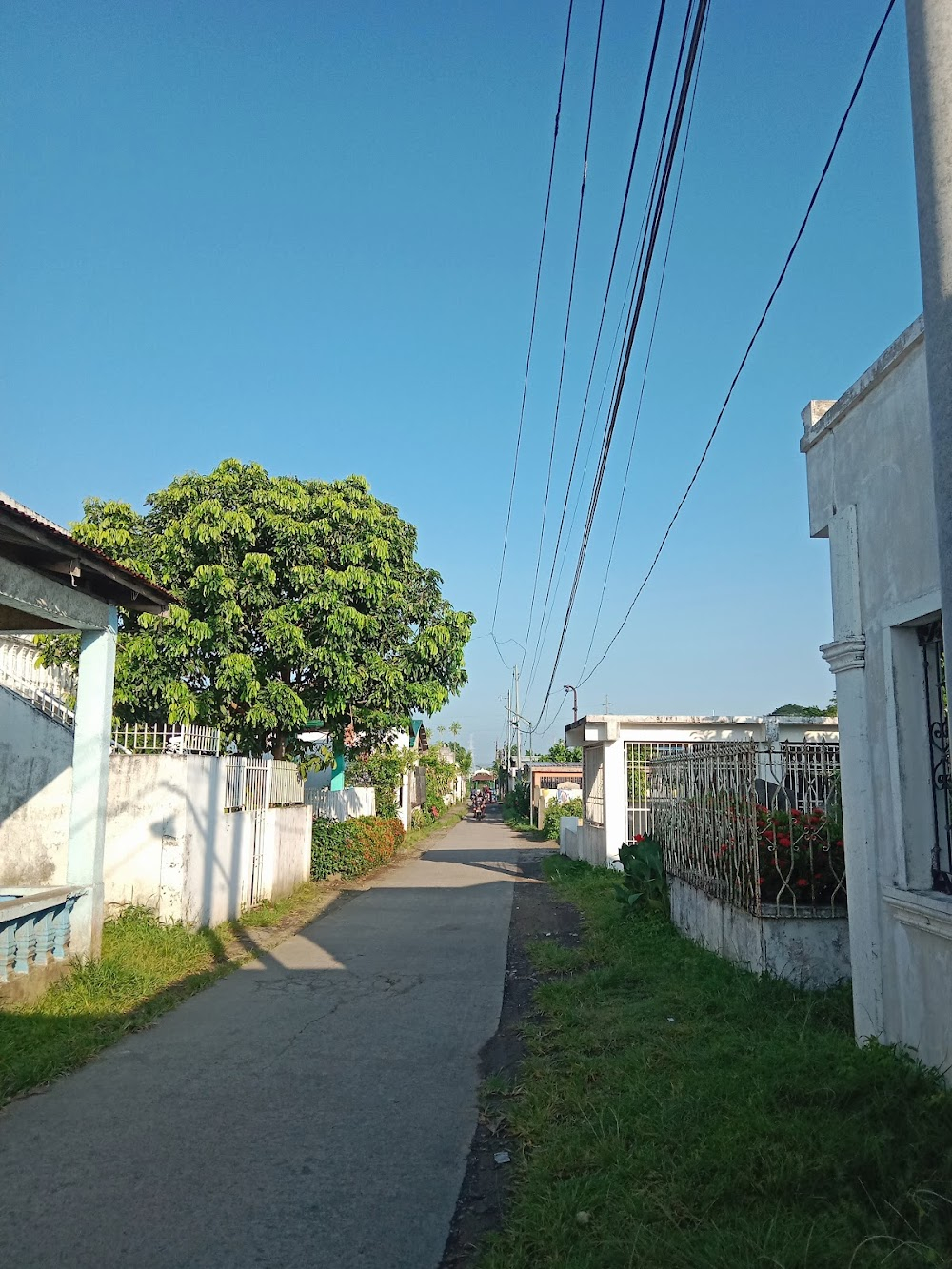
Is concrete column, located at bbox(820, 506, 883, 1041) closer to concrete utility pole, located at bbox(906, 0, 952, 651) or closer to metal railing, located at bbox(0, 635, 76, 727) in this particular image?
concrete utility pole, located at bbox(906, 0, 952, 651)

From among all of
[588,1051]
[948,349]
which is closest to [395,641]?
[588,1051]

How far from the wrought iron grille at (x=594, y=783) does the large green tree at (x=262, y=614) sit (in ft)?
14.4

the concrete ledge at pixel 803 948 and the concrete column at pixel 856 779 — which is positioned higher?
the concrete column at pixel 856 779

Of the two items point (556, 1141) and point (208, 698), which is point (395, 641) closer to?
point (208, 698)

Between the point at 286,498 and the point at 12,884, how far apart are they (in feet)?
22.6

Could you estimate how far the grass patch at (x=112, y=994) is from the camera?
561 centimetres

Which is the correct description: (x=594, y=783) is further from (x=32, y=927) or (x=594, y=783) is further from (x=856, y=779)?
(x=856, y=779)

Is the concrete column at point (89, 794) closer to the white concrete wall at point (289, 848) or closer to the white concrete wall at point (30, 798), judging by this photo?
the white concrete wall at point (30, 798)

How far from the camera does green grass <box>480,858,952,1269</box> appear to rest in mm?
3246

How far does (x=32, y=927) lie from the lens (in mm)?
6891

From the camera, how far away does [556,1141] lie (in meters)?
4.40

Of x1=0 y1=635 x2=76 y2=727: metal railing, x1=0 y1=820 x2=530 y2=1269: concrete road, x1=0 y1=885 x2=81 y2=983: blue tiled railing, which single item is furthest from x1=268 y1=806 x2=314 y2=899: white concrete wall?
x1=0 y1=885 x2=81 y2=983: blue tiled railing

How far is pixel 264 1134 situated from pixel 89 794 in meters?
4.00

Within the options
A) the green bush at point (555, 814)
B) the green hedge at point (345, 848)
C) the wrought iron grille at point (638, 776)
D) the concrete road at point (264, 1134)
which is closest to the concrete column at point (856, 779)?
the concrete road at point (264, 1134)
